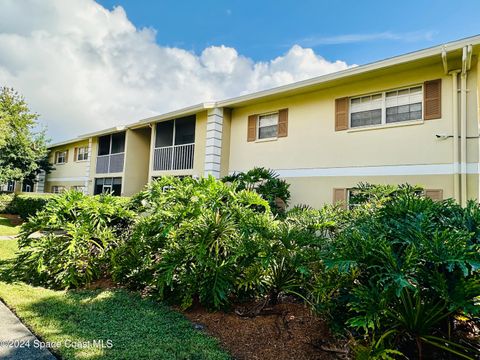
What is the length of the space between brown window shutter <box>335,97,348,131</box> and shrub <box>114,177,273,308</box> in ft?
17.6

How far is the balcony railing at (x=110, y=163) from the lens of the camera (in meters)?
17.6

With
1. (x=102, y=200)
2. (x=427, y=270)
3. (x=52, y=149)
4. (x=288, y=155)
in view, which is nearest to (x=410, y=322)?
(x=427, y=270)

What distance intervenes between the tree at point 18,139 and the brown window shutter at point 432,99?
2038cm

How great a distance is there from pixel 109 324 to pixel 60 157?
2376 centimetres

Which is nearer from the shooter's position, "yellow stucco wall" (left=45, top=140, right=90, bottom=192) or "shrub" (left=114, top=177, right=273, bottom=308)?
"shrub" (left=114, top=177, right=273, bottom=308)

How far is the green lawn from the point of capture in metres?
3.41

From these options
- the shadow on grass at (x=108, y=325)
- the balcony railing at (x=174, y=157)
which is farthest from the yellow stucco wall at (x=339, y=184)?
the shadow on grass at (x=108, y=325)

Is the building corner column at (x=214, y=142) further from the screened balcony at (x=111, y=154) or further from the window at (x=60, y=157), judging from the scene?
the window at (x=60, y=157)

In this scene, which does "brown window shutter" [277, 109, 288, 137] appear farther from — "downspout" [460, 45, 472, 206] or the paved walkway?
the paved walkway

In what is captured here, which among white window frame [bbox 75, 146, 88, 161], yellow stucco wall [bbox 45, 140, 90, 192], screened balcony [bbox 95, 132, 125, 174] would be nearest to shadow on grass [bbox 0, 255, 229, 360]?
screened balcony [bbox 95, 132, 125, 174]

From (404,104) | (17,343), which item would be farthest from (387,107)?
(17,343)

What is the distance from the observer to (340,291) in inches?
132

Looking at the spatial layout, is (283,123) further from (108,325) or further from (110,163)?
(110,163)

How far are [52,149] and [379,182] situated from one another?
25.0 metres
